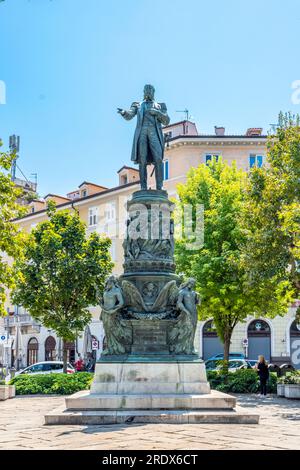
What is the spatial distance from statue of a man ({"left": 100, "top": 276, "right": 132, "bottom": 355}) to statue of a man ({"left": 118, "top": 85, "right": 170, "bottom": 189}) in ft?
10.9

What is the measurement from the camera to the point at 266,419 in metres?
13.4

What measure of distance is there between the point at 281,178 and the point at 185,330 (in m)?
11.1

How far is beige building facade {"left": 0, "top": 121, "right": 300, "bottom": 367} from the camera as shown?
44.1 m

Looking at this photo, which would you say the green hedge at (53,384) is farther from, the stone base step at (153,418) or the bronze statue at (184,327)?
the stone base step at (153,418)

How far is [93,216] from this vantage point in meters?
54.3

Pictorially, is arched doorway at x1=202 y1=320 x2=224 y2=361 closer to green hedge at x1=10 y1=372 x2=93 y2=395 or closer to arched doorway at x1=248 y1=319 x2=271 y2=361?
arched doorway at x1=248 y1=319 x2=271 y2=361

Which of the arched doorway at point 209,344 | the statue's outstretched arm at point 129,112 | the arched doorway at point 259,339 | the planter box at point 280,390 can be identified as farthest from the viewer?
the arched doorway at point 209,344

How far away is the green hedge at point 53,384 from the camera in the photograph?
930 inches

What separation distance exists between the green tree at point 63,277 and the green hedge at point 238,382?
666cm

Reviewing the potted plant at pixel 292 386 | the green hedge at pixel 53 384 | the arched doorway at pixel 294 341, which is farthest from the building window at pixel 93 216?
the potted plant at pixel 292 386

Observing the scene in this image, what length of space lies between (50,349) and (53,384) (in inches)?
1222

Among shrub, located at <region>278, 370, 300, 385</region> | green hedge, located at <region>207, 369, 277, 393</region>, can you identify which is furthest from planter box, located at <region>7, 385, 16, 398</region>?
shrub, located at <region>278, 370, 300, 385</region>

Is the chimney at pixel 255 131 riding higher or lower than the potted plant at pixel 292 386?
higher

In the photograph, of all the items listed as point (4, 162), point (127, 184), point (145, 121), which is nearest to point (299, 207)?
point (145, 121)
